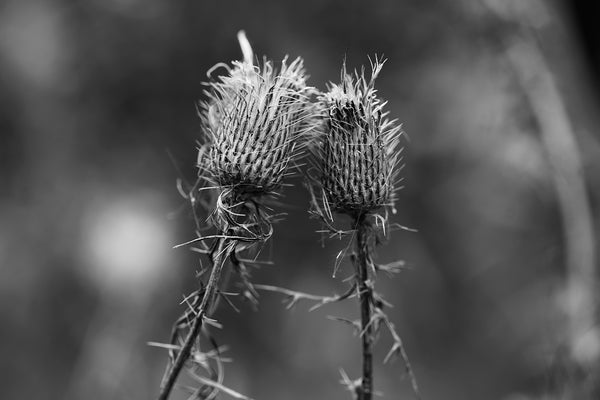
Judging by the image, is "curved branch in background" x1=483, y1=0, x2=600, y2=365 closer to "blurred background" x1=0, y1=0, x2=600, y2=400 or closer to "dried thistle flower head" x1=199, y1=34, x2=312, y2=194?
"blurred background" x1=0, y1=0, x2=600, y2=400

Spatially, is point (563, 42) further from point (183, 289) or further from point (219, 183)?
point (219, 183)

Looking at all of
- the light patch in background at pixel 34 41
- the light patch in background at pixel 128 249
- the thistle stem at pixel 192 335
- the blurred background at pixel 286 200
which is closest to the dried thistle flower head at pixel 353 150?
the thistle stem at pixel 192 335

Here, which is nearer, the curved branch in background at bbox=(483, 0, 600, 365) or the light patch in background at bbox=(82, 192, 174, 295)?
the curved branch in background at bbox=(483, 0, 600, 365)

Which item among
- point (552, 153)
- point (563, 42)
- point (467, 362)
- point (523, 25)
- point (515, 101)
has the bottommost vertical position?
point (467, 362)

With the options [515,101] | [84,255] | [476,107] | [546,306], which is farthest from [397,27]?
[84,255]

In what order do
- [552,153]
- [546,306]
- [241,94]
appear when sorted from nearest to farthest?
[241,94], [552,153], [546,306]

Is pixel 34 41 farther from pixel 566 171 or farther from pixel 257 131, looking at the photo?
pixel 257 131

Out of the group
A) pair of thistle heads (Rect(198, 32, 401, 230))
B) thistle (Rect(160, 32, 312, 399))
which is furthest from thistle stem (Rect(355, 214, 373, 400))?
thistle (Rect(160, 32, 312, 399))
